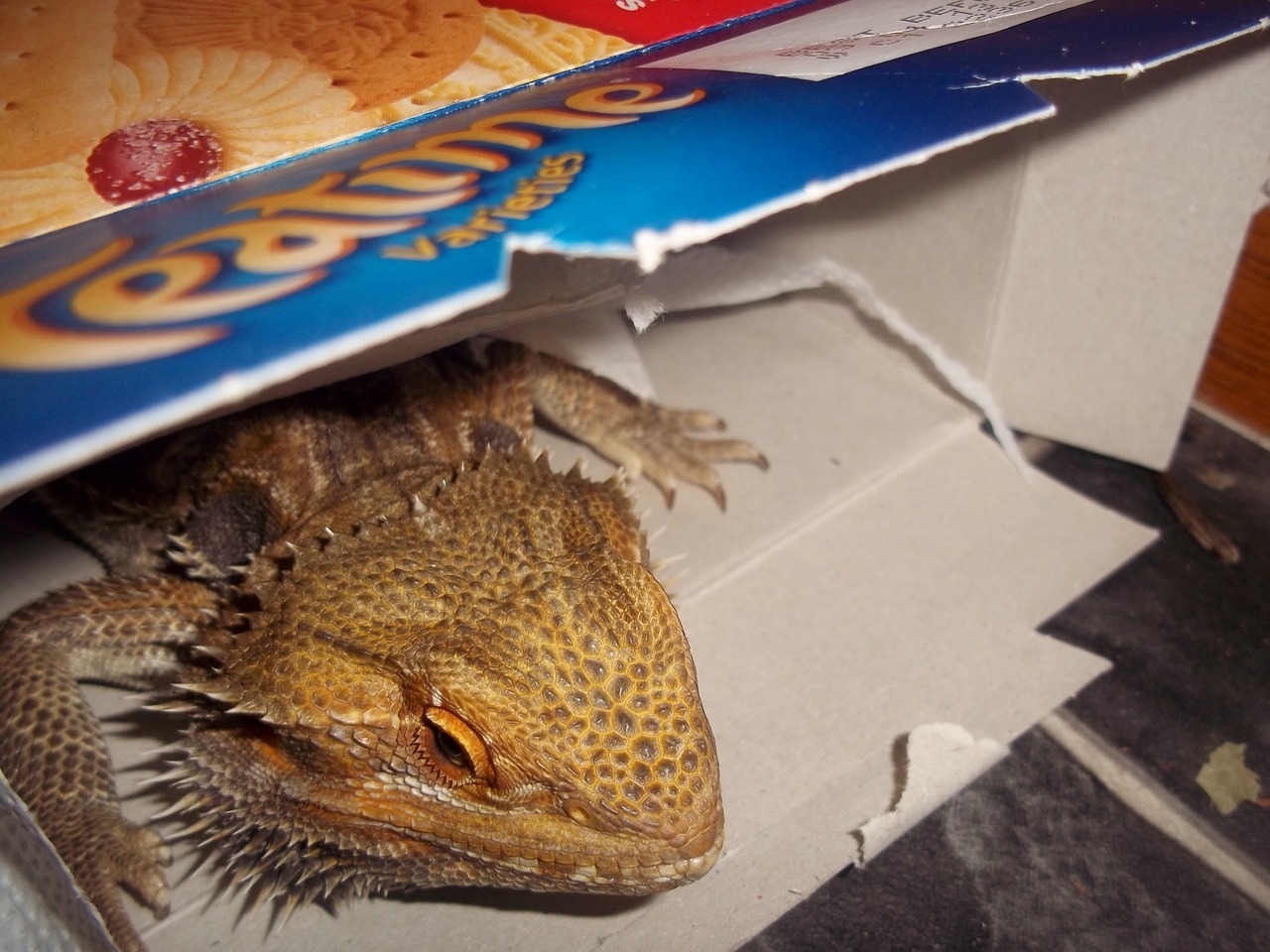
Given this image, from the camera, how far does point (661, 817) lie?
1.11 meters

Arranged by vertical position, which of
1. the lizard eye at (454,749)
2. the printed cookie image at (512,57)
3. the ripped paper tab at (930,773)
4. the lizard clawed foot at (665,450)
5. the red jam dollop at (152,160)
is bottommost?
the ripped paper tab at (930,773)

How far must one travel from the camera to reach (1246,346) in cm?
248

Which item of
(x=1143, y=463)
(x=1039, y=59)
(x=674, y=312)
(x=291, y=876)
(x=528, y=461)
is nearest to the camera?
(x=1039, y=59)

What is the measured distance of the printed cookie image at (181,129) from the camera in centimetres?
130

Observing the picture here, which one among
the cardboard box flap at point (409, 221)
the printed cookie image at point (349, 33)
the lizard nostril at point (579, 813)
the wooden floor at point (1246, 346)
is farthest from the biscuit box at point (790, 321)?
the lizard nostril at point (579, 813)

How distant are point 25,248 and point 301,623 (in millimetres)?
583

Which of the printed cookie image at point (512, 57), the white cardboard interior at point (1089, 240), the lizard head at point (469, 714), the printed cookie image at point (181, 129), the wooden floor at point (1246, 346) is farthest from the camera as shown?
the wooden floor at point (1246, 346)

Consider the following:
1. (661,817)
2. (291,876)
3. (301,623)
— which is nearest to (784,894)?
(661,817)

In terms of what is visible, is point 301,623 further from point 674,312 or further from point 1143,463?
point 1143,463

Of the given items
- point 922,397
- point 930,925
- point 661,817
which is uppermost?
point 661,817

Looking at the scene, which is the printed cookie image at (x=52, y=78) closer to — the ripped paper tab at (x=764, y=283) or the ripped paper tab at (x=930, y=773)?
the ripped paper tab at (x=764, y=283)

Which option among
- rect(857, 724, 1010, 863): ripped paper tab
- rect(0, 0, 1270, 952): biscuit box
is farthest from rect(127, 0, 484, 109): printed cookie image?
rect(857, 724, 1010, 863): ripped paper tab

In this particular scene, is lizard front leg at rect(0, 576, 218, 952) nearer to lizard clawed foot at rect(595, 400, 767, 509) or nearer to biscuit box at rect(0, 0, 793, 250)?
biscuit box at rect(0, 0, 793, 250)

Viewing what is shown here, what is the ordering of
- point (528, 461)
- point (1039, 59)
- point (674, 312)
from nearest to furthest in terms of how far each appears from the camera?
point (1039, 59)
point (528, 461)
point (674, 312)
